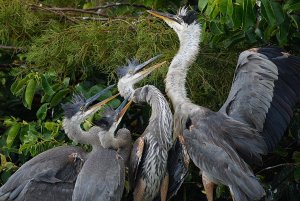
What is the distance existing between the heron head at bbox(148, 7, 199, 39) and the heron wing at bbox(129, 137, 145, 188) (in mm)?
780

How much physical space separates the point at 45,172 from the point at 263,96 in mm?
1252

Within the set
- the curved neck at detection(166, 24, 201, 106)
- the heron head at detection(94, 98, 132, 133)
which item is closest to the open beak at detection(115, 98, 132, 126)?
the heron head at detection(94, 98, 132, 133)

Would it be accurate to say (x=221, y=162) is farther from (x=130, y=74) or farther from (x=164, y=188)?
(x=130, y=74)

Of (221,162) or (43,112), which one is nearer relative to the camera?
(221,162)

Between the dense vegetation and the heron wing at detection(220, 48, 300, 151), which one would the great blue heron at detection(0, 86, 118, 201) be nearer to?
the dense vegetation

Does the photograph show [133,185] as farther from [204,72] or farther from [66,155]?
[204,72]

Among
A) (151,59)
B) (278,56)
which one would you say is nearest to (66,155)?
(151,59)

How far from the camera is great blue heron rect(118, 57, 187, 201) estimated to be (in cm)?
465

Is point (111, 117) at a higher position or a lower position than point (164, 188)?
higher

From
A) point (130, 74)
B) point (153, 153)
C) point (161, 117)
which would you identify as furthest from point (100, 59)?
point (153, 153)

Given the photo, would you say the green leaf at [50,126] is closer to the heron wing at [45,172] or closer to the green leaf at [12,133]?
the green leaf at [12,133]

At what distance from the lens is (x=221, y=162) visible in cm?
434

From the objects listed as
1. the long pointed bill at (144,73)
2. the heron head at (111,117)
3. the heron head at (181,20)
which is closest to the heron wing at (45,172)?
the heron head at (111,117)

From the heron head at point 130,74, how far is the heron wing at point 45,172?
0.55 m
